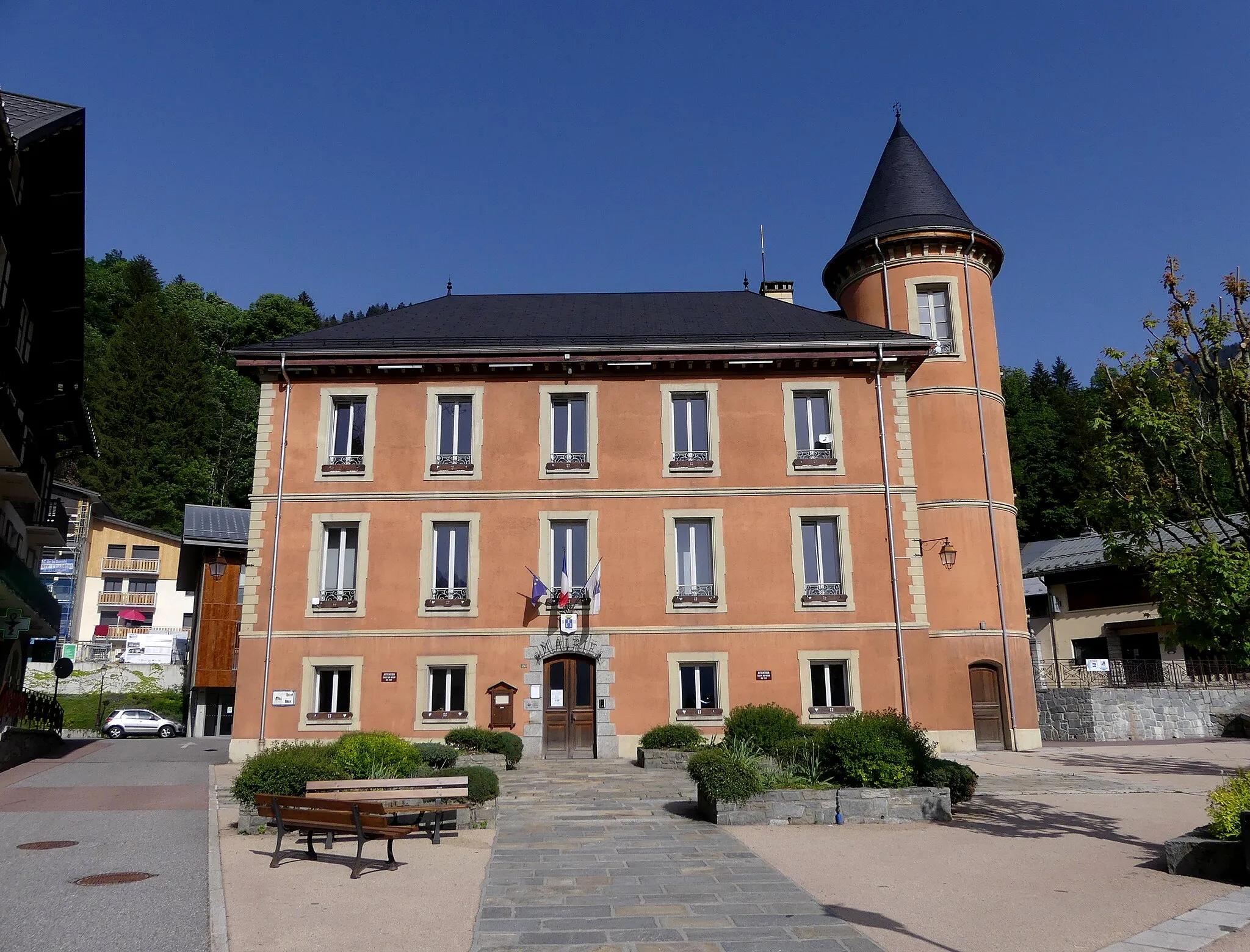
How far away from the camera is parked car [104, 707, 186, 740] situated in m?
38.2

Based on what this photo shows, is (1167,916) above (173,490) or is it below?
below

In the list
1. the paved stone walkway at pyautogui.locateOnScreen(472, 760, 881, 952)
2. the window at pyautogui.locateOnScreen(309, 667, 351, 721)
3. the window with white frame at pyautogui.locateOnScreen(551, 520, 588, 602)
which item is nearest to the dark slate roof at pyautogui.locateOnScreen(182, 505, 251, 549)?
the window at pyautogui.locateOnScreen(309, 667, 351, 721)

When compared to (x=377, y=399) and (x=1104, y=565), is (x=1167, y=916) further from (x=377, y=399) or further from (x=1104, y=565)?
(x=1104, y=565)

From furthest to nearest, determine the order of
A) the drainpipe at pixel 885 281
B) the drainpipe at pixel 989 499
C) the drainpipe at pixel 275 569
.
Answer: the drainpipe at pixel 885 281, the drainpipe at pixel 989 499, the drainpipe at pixel 275 569

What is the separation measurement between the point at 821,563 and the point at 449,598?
9493 mm

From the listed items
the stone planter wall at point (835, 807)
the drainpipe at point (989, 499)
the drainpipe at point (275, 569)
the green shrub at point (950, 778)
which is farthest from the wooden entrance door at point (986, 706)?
the drainpipe at point (275, 569)

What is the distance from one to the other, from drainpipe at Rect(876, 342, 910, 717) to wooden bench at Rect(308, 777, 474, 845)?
44.8 feet

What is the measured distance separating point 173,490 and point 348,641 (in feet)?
139

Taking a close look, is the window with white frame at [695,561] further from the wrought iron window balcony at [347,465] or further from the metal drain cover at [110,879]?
the metal drain cover at [110,879]

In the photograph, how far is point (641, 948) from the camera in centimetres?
760

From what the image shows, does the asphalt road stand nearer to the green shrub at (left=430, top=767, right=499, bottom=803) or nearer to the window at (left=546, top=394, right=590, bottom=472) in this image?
the green shrub at (left=430, top=767, right=499, bottom=803)

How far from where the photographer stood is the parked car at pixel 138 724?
3825 centimetres

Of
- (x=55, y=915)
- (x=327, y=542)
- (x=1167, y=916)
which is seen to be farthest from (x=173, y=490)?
(x=1167, y=916)

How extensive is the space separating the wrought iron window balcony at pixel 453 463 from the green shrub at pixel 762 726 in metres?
9.25
